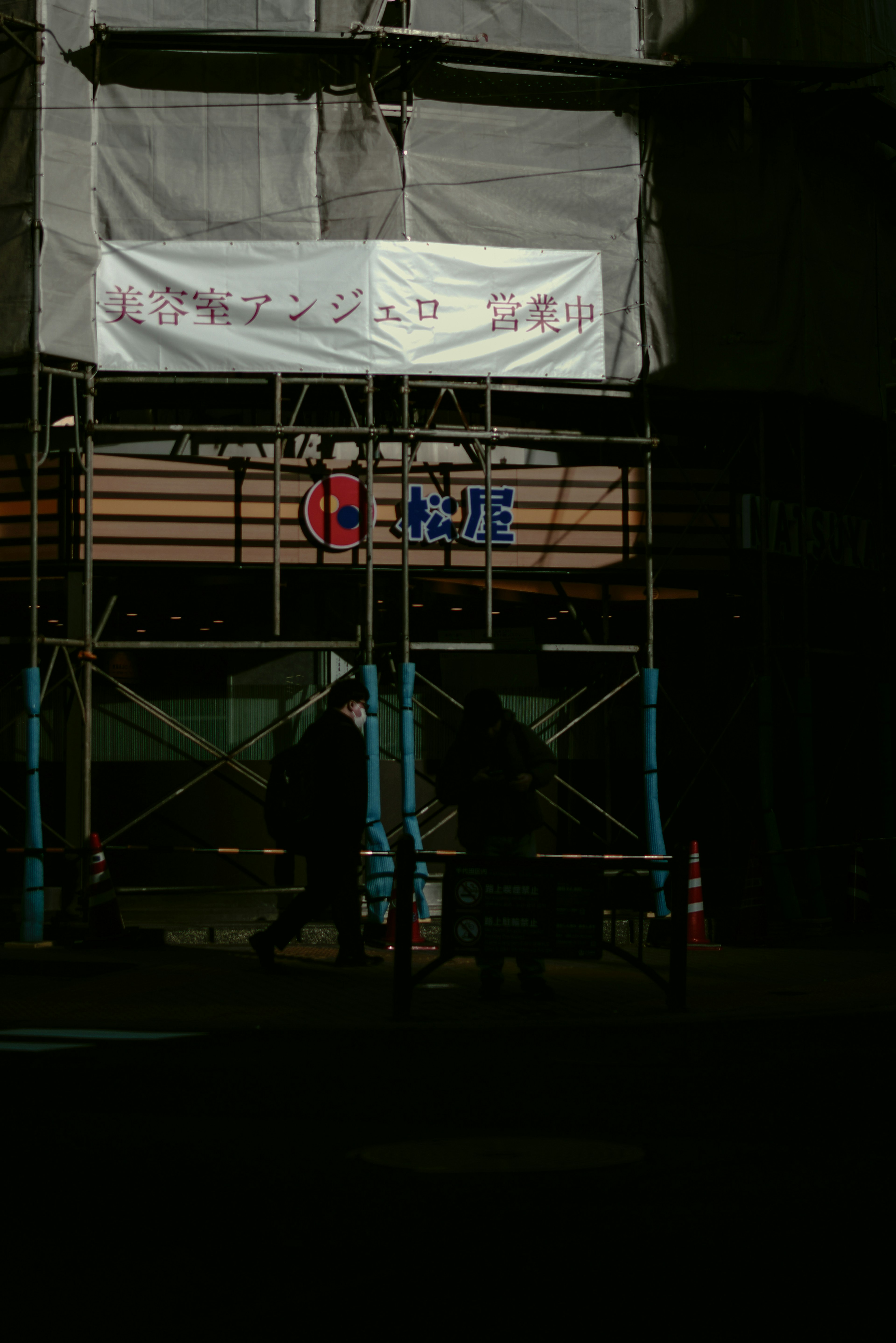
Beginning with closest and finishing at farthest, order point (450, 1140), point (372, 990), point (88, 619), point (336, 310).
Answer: point (450, 1140), point (372, 990), point (88, 619), point (336, 310)

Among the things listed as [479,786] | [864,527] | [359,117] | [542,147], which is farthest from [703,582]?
[479,786]

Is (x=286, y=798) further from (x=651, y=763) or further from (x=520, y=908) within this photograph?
(x=651, y=763)

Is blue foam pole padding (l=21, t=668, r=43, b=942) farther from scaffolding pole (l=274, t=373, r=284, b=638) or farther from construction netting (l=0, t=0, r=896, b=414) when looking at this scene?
construction netting (l=0, t=0, r=896, b=414)

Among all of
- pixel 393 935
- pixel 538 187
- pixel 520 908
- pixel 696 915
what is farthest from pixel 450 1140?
pixel 538 187

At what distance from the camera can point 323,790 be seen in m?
12.2

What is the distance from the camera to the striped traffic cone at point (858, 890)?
15602mm

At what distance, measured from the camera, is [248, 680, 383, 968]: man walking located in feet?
39.9

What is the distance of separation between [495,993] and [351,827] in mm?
2102

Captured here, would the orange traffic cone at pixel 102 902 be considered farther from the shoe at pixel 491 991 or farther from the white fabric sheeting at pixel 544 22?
the white fabric sheeting at pixel 544 22

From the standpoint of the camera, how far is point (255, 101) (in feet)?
52.2

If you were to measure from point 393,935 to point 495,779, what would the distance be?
3034 mm

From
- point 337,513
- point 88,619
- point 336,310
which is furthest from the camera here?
point 337,513

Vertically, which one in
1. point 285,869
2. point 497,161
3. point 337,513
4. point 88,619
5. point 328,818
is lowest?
point 285,869

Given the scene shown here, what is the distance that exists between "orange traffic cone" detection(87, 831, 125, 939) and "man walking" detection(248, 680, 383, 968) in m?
1.91
